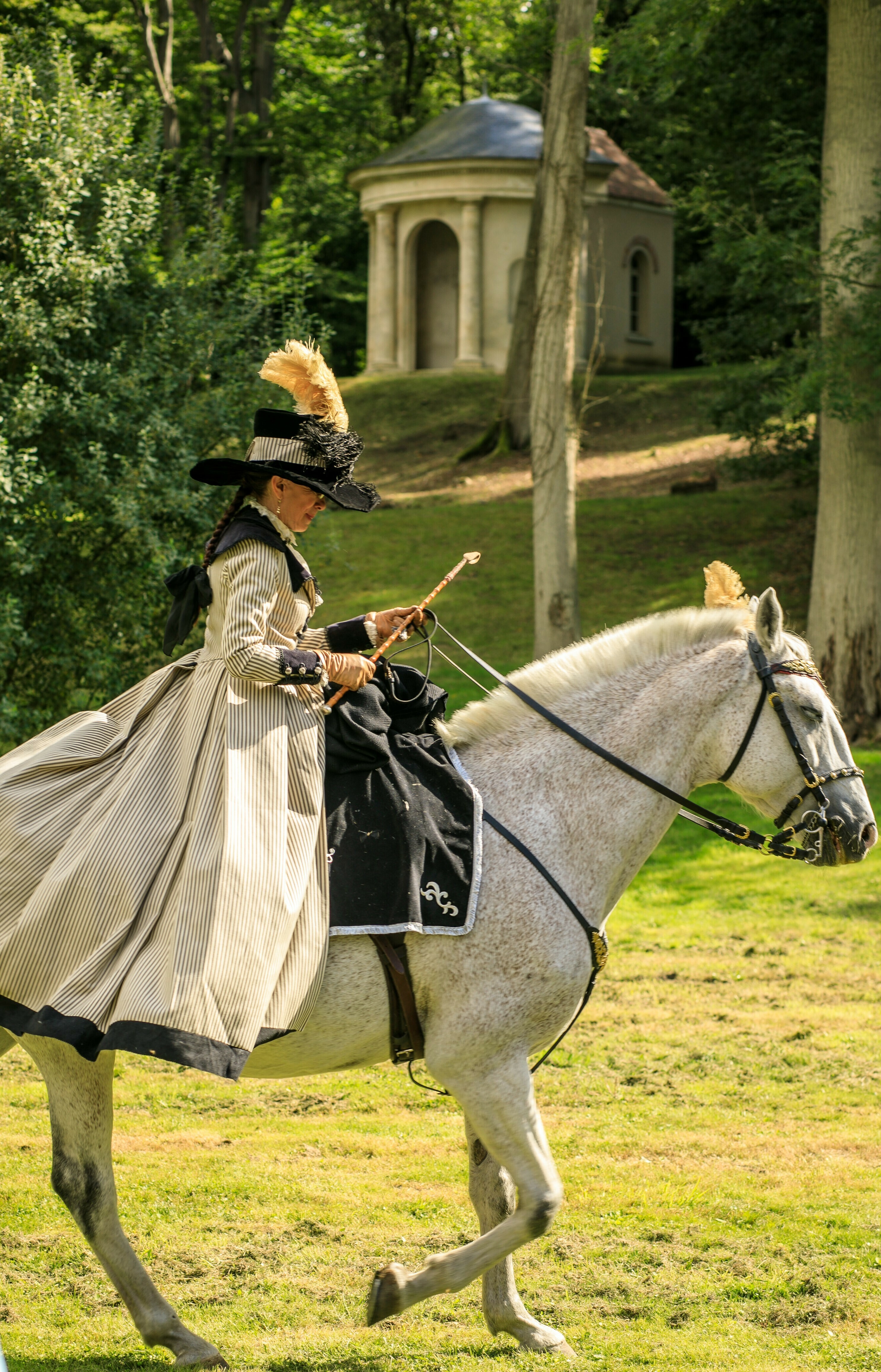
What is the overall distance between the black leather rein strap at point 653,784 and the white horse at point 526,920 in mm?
30

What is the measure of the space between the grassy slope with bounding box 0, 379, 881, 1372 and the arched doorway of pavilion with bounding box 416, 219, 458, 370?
28461 millimetres

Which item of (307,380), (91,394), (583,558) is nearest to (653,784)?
(307,380)

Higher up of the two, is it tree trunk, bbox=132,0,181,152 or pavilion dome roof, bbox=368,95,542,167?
pavilion dome roof, bbox=368,95,542,167

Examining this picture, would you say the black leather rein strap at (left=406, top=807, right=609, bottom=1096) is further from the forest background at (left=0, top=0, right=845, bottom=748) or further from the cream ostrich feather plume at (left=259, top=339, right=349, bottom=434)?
the forest background at (left=0, top=0, right=845, bottom=748)

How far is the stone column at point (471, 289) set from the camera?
105 feet

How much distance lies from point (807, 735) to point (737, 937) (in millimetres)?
5637

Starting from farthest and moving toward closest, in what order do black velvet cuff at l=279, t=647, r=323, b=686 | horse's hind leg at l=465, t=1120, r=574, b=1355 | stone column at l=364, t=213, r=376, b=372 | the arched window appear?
the arched window → stone column at l=364, t=213, r=376, b=372 → horse's hind leg at l=465, t=1120, r=574, b=1355 → black velvet cuff at l=279, t=647, r=323, b=686

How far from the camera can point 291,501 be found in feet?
13.0

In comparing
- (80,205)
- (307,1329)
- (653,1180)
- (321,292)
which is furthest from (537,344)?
(321,292)

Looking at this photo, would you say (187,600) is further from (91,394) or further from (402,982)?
(91,394)

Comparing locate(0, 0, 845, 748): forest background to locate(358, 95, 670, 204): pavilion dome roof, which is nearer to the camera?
locate(0, 0, 845, 748): forest background

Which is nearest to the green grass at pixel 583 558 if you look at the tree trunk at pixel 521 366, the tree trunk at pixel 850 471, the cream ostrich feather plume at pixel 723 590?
the tree trunk at pixel 521 366

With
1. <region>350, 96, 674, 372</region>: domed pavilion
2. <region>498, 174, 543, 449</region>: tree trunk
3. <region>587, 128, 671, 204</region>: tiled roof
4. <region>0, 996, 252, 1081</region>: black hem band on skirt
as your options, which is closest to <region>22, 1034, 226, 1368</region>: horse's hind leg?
<region>0, 996, 252, 1081</region>: black hem band on skirt

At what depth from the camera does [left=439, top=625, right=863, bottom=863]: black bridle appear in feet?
12.9
